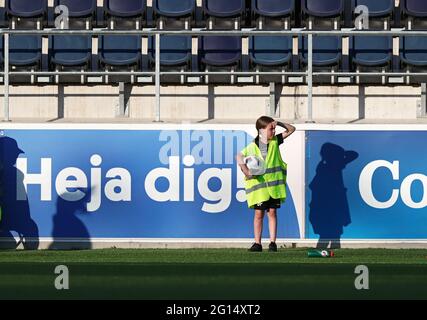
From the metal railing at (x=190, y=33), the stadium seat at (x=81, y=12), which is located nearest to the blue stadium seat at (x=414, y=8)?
the metal railing at (x=190, y=33)

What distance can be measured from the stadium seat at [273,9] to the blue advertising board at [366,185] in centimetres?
274

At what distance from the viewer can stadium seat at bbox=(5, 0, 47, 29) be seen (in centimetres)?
1692

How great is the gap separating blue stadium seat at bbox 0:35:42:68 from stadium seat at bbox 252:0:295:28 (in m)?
2.75

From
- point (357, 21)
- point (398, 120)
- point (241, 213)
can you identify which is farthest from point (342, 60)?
point (241, 213)

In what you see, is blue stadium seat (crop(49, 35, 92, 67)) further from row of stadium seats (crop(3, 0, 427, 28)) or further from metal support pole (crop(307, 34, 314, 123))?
metal support pole (crop(307, 34, 314, 123))

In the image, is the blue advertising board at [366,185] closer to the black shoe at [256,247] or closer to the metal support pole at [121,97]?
the black shoe at [256,247]

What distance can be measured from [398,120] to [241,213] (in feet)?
6.77

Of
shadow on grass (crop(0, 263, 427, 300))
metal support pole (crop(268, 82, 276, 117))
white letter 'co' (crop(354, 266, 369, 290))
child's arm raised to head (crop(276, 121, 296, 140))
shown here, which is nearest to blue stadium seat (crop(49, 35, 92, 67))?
metal support pole (crop(268, 82, 276, 117))

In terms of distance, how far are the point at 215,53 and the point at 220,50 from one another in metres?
0.07

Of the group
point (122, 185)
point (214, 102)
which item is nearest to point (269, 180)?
point (122, 185)

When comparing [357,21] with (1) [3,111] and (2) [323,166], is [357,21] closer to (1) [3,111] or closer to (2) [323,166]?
(2) [323,166]

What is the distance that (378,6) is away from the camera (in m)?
17.1

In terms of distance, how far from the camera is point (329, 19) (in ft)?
55.7

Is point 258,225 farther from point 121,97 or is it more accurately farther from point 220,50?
point 220,50
